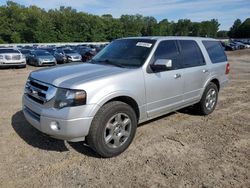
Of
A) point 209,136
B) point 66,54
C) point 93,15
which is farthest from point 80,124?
point 93,15

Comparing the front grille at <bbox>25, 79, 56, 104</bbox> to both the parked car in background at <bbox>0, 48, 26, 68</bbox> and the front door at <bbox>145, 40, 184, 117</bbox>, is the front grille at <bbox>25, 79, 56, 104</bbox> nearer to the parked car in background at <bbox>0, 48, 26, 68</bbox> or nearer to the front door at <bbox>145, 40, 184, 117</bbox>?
the front door at <bbox>145, 40, 184, 117</bbox>

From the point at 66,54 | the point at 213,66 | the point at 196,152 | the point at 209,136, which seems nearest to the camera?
the point at 196,152

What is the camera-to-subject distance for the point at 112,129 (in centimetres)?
417

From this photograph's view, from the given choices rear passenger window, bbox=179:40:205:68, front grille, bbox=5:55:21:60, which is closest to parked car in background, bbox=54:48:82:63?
front grille, bbox=5:55:21:60

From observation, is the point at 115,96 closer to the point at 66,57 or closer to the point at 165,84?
the point at 165,84

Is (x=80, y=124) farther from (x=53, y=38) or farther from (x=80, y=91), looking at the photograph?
(x=53, y=38)

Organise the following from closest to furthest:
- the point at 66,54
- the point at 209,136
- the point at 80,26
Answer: the point at 209,136 → the point at 66,54 → the point at 80,26

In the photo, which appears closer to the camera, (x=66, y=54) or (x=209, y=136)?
(x=209, y=136)

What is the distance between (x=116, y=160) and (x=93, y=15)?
109093mm

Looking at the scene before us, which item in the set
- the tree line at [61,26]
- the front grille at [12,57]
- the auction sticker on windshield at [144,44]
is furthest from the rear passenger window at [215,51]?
the tree line at [61,26]

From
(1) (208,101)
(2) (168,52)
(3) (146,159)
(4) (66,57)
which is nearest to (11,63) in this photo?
(4) (66,57)

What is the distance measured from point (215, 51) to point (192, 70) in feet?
4.58

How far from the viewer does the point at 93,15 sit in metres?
108

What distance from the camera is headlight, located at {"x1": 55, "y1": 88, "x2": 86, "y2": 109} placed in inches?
146
